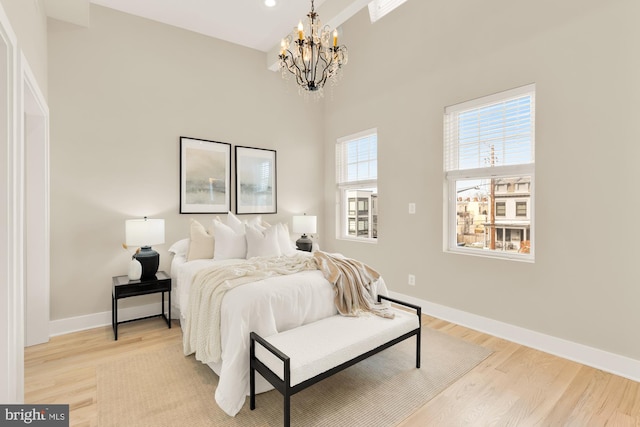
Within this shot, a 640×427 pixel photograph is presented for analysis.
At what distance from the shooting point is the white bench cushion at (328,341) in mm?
1815

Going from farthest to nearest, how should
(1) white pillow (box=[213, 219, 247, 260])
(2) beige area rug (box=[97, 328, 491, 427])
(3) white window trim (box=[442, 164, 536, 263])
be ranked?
1. (1) white pillow (box=[213, 219, 247, 260])
2. (3) white window trim (box=[442, 164, 536, 263])
3. (2) beige area rug (box=[97, 328, 491, 427])

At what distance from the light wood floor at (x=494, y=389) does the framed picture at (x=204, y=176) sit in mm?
1646

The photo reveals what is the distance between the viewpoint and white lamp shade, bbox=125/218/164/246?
3.13 m

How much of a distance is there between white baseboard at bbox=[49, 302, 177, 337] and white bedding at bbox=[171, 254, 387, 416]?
5.66ft

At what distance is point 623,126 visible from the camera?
2381 millimetres

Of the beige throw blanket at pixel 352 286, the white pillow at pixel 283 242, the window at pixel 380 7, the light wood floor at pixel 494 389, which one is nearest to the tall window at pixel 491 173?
the light wood floor at pixel 494 389

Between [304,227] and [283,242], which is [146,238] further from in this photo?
[304,227]

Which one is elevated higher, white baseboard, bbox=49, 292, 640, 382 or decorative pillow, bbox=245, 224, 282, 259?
decorative pillow, bbox=245, 224, 282, 259

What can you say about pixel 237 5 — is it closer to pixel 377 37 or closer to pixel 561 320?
pixel 377 37

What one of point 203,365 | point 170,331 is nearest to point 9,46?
point 203,365

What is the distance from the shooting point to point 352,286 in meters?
2.62

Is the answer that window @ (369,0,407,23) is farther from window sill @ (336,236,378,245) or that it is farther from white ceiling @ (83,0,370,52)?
window sill @ (336,236,378,245)

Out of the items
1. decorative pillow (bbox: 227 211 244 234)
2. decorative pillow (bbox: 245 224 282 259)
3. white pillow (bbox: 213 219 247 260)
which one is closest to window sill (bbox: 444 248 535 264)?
decorative pillow (bbox: 245 224 282 259)

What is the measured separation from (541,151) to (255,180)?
129 inches
